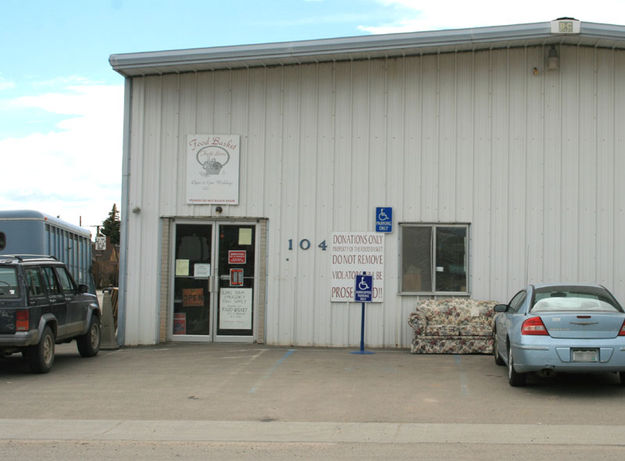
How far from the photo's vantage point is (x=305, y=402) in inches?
385

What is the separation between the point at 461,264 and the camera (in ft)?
50.7

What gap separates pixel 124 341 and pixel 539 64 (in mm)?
10263

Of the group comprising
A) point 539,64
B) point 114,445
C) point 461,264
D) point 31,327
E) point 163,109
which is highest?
point 539,64

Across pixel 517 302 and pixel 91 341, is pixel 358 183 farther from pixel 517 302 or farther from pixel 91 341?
pixel 91 341

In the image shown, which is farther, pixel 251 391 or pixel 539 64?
pixel 539 64

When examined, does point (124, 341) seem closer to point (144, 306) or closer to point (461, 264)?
point (144, 306)

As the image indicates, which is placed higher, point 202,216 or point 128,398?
point 202,216

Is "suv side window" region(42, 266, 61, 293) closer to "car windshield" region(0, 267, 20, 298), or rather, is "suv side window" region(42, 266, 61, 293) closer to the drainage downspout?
"car windshield" region(0, 267, 20, 298)

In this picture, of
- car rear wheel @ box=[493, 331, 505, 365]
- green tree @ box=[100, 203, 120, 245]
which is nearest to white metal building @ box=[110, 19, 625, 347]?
car rear wheel @ box=[493, 331, 505, 365]

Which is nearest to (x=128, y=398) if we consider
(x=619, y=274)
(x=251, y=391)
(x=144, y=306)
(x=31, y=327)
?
(x=251, y=391)

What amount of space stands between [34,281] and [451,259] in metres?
8.02

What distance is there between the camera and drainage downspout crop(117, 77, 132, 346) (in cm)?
1558

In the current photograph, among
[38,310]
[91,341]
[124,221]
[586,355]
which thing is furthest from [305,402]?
[124,221]

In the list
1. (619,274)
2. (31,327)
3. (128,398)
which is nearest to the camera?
(128,398)
